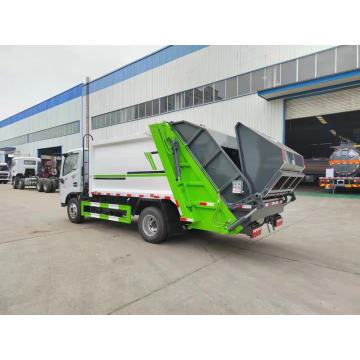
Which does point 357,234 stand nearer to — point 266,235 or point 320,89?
point 266,235

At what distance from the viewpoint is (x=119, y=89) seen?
2636 cm

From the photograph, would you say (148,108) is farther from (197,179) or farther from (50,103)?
(50,103)

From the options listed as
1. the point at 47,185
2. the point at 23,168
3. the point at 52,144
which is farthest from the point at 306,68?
the point at 52,144

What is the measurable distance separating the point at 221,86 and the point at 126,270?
Answer: 55.0 ft

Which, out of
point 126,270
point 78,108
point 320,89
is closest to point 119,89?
point 78,108

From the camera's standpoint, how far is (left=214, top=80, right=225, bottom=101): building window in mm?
18516

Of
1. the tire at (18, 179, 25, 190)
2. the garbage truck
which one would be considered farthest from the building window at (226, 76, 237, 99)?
the tire at (18, 179, 25, 190)

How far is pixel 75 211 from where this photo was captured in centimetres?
809

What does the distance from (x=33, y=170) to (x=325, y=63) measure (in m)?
23.6

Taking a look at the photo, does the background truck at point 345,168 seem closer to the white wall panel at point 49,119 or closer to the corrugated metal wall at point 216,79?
the corrugated metal wall at point 216,79

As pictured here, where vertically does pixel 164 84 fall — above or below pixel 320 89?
above

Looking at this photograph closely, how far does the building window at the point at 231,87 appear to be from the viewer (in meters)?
17.9

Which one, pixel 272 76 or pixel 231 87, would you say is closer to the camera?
pixel 272 76
